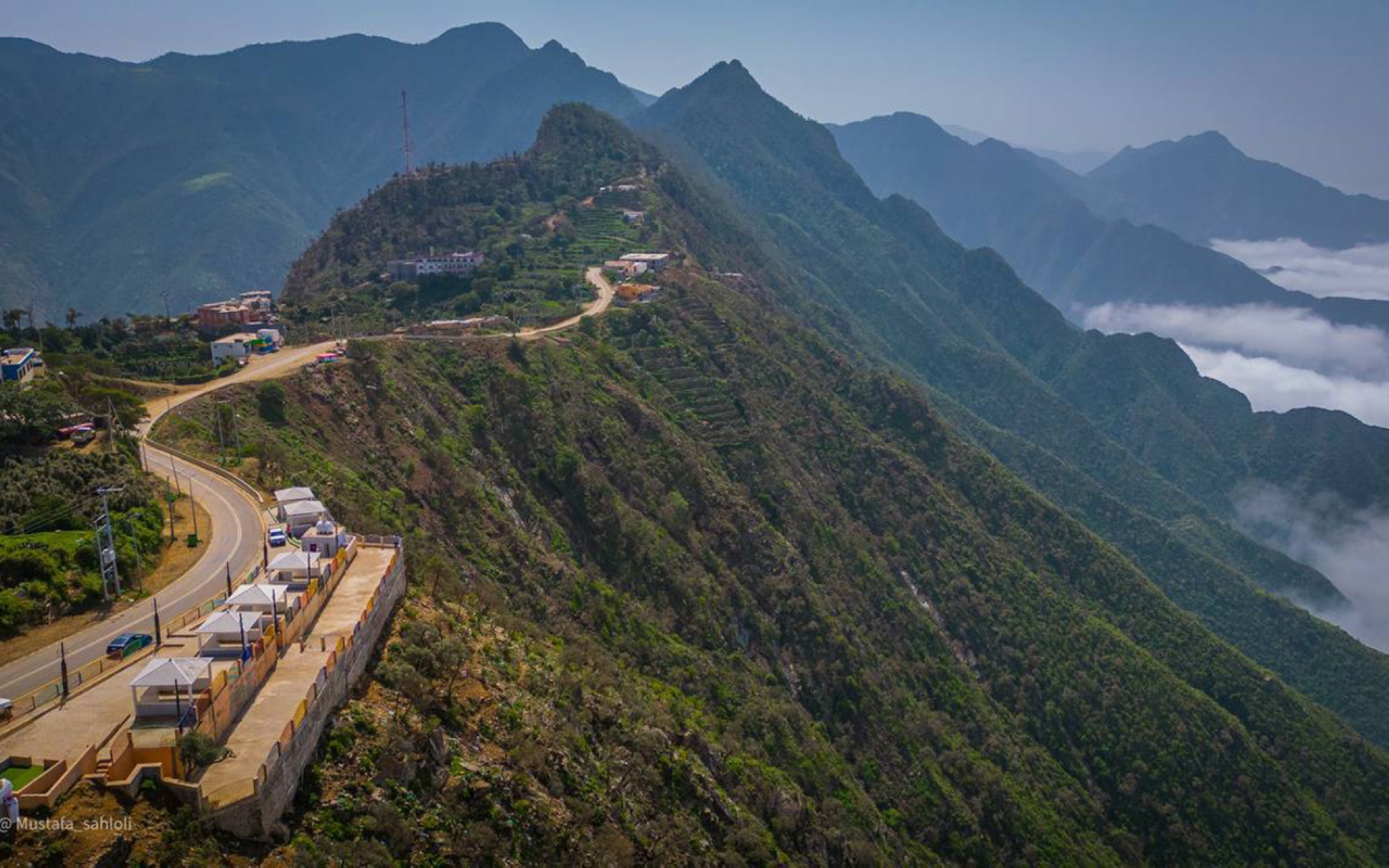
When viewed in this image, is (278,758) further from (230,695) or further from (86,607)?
(86,607)

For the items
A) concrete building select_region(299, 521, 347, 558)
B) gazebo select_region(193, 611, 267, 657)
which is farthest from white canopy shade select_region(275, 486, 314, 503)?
gazebo select_region(193, 611, 267, 657)

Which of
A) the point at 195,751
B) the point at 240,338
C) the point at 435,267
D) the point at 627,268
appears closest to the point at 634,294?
the point at 627,268

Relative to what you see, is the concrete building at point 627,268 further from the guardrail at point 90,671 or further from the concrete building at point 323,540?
the guardrail at point 90,671

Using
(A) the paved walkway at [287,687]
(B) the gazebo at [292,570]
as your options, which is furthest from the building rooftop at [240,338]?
(B) the gazebo at [292,570]

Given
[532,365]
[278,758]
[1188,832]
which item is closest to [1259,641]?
[1188,832]

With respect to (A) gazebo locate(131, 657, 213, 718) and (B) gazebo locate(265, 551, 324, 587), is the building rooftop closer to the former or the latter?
(B) gazebo locate(265, 551, 324, 587)
